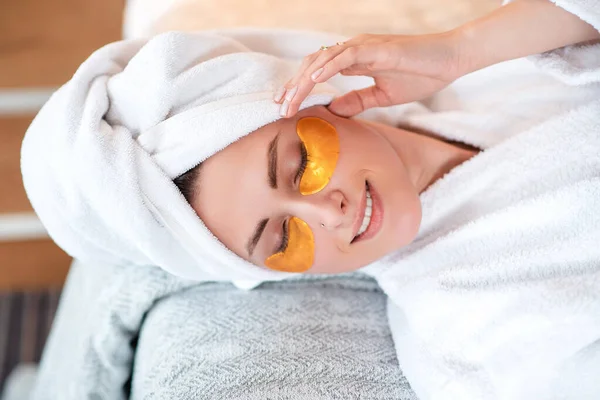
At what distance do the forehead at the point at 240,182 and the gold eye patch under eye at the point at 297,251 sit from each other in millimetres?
58

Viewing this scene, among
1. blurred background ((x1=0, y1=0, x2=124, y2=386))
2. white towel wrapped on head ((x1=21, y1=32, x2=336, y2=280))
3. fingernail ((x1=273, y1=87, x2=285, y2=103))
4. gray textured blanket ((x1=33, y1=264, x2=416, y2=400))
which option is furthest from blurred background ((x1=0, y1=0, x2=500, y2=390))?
fingernail ((x1=273, y1=87, x2=285, y2=103))

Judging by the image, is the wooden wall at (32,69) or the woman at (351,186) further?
the wooden wall at (32,69)

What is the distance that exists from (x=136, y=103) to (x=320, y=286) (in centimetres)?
48

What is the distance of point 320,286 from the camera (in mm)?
1079

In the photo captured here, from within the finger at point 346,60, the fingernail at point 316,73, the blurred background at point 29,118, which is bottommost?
the blurred background at point 29,118

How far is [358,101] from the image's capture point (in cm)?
94

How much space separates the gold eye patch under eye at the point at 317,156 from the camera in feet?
2.82

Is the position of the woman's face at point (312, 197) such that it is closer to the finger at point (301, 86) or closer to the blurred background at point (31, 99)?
the finger at point (301, 86)

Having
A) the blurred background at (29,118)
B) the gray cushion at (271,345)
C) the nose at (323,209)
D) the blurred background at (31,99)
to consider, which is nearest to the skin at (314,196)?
the nose at (323,209)

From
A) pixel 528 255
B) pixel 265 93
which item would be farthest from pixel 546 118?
pixel 265 93

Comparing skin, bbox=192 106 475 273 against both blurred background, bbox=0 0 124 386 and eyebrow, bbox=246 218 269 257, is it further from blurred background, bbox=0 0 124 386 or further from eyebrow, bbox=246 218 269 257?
blurred background, bbox=0 0 124 386

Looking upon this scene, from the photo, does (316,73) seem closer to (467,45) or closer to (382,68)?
(382,68)

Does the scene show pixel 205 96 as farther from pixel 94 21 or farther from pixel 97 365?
pixel 94 21

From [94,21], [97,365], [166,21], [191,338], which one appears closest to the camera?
[191,338]
